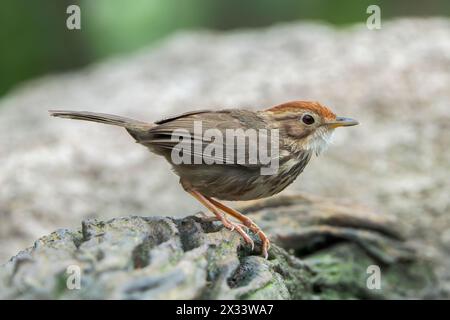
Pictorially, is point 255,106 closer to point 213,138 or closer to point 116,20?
point 116,20

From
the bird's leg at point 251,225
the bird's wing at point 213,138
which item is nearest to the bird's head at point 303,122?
the bird's wing at point 213,138

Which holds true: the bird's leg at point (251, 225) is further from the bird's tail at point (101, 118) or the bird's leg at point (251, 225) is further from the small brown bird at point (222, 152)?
the bird's tail at point (101, 118)

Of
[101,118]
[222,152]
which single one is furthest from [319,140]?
[101,118]

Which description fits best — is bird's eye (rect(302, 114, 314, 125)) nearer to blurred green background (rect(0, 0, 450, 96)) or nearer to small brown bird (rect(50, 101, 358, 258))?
small brown bird (rect(50, 101, 358, 258))

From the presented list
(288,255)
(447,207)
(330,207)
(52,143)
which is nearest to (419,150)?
(447,207)

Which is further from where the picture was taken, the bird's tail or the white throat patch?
the white throat patch

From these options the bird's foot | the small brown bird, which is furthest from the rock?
the small brown bird
